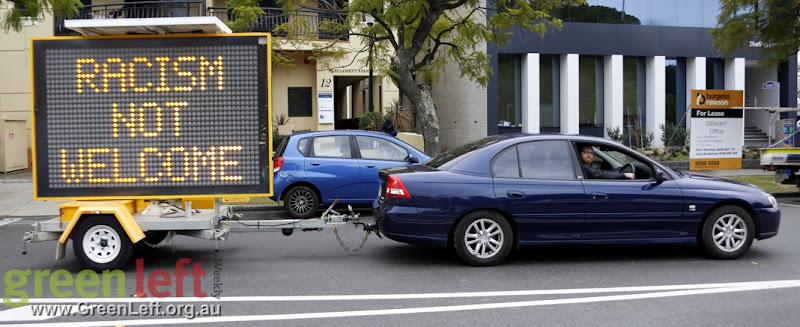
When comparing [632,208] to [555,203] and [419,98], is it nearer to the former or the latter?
[555,203]

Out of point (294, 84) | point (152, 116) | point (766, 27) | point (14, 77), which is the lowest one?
point (152, 116)

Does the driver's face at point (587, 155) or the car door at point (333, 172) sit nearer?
the driver's face at point (587, 155)

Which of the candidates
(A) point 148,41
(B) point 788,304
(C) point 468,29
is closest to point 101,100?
(A) point 148,41

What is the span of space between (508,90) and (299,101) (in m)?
7.42

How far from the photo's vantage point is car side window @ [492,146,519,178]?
719 centimetres

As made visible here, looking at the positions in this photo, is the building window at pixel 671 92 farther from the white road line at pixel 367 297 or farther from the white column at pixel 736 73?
the white road line at pixel 367 297

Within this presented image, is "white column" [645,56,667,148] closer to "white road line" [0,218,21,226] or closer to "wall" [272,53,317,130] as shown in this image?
"wall" [272,53,317,130]

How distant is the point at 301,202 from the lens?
36.7 ft

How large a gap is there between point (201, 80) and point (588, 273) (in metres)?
4.45

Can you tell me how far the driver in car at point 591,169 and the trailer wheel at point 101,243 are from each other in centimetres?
487

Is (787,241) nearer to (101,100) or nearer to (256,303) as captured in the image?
(256,303)

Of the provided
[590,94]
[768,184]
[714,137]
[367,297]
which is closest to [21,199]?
[367,297]

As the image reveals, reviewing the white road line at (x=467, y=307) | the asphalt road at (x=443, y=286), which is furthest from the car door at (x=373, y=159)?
the white road line at (x=467, y=307)

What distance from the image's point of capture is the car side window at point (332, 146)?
1123 cm
